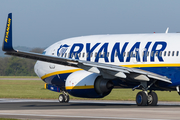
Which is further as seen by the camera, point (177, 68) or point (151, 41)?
point (151, 41)

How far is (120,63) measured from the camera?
90.8 ft

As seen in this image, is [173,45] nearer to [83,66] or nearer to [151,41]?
[151,41]

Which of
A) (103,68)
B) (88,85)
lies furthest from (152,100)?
(103,68)

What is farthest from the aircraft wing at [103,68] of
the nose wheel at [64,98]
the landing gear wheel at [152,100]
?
the nose wheel at [64,98]

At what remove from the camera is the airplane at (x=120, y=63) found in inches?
948

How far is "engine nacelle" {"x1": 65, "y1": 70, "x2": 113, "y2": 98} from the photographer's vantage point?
26.8m

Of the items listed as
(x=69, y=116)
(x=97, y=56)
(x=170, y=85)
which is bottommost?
(x=69, y=116)

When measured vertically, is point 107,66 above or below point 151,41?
below

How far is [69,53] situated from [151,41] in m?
6.69

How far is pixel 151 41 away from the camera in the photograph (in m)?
26.9

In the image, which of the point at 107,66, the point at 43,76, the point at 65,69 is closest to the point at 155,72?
the point at 107,66

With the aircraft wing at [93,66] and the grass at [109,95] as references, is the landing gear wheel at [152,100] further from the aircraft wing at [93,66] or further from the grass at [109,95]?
the grass at [109,95]

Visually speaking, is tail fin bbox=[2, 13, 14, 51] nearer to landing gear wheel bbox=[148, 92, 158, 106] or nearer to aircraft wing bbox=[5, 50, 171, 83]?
aircraft wing bbox=[5, 50, 171, 83]

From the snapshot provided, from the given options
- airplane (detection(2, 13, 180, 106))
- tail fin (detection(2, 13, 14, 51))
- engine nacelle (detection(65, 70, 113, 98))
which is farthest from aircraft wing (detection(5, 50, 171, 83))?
engine nacelle (detection(65, 70, 113, 98))
